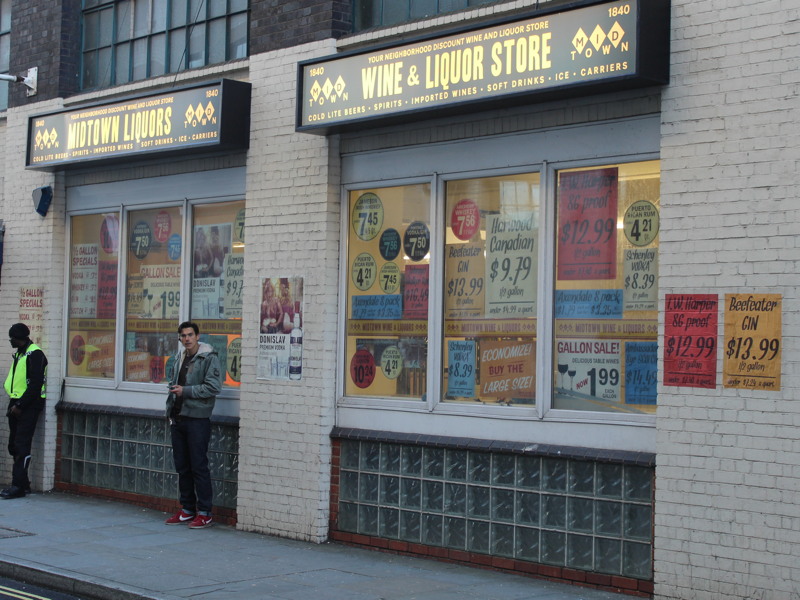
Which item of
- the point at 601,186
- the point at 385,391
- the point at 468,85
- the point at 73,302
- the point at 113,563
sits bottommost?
the point at 113,563

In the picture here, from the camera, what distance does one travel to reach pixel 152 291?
12.4 m

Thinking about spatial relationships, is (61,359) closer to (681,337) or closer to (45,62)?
(45,62)

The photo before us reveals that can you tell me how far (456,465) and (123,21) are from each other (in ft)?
22.8

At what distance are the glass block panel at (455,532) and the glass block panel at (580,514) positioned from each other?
1.04m

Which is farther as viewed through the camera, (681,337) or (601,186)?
(601,186)

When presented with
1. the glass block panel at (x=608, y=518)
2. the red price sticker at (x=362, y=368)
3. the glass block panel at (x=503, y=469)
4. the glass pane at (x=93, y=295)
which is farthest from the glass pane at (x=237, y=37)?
the glass block panel at (x=608, y=518)

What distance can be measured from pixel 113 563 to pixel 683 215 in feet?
16.9

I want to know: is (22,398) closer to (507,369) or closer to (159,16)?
(159,16)

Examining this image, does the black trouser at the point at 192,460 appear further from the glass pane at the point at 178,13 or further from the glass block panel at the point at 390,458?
the glass pane at the point at 178,13

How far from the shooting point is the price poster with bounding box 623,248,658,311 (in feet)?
27.4

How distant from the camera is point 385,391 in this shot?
1011 cm

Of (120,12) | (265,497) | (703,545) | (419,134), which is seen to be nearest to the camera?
(703,545)

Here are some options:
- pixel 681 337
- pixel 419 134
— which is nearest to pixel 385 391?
pixel 419 134

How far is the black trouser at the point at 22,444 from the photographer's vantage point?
41.2 ft
